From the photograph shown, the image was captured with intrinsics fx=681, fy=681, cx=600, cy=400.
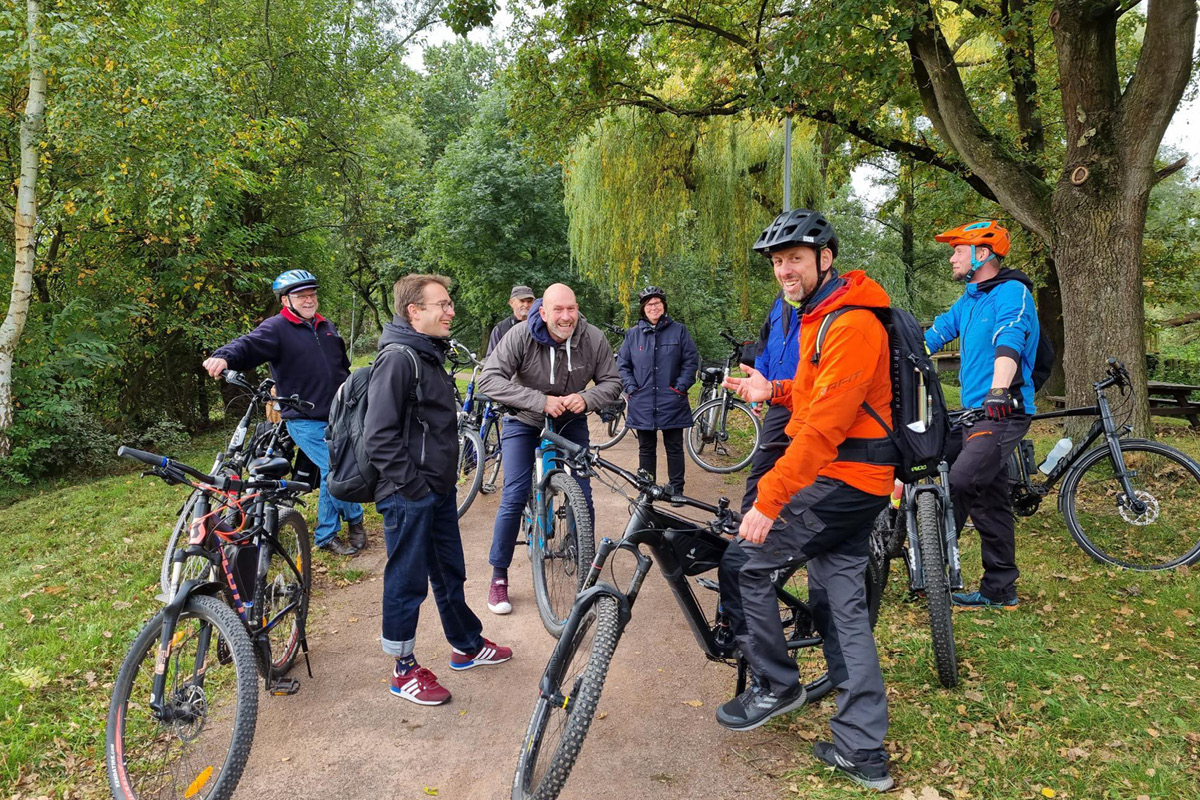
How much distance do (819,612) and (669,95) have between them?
12.3 m

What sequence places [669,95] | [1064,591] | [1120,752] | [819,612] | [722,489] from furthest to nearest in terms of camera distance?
[669,95] < [722,489] < [1064,591] < [819,612] < [1120,752]

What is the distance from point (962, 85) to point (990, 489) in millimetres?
5589

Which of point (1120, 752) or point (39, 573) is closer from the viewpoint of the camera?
point (1120, 752)

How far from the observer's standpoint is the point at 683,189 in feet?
43.4

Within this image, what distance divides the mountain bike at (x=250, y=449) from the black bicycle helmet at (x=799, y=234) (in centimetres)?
287

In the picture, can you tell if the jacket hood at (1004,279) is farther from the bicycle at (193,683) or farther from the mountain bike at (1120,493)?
the bicycle at (193,683)

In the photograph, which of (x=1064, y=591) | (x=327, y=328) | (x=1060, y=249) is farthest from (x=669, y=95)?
(x=1064, y=591)

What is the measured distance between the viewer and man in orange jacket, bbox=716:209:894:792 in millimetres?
2502

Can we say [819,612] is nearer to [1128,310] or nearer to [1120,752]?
[1120,752]

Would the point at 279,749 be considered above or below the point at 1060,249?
below

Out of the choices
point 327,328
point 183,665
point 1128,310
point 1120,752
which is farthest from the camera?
point 1128,310

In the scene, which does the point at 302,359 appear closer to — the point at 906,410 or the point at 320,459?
the point at 320,459

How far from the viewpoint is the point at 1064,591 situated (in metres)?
4.47

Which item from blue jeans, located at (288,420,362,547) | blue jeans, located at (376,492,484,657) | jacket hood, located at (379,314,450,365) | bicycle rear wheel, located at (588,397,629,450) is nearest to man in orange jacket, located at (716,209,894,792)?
blue jeans, located at (376,492,484,657)
